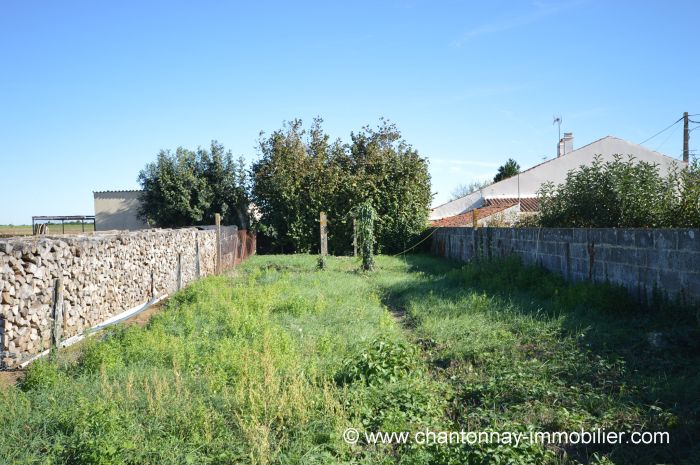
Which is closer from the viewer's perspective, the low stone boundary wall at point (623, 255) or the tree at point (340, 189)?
the low stone boundary wall at point (623, 255)

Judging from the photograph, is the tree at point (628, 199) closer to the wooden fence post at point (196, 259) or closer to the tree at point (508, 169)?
the wooden fence post at point (196, 259)

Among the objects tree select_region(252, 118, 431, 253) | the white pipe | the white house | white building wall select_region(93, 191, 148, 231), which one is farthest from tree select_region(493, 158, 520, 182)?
the white pipe

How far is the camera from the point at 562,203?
541 inches

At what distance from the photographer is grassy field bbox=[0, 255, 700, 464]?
4.16 m

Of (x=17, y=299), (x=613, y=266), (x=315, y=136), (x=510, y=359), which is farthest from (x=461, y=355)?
(x=315, y=136)

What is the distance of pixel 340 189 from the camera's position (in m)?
27.1

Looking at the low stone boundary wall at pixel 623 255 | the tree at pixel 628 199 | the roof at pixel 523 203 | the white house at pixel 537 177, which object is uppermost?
the white house at pixel 537 177

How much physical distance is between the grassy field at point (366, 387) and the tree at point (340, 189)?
17.7 metres

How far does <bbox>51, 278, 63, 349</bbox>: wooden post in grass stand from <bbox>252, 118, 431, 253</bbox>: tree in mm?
18615

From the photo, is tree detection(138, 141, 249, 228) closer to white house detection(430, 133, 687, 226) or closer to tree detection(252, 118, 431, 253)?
tree detection(252, 118, 431, 253)

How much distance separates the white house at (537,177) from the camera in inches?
1075

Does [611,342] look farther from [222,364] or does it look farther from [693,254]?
[222,364]

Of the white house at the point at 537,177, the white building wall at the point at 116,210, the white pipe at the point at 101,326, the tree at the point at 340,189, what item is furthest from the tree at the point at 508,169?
the white pipe at the point at 101,326

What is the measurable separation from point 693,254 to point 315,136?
2343 centimetres
